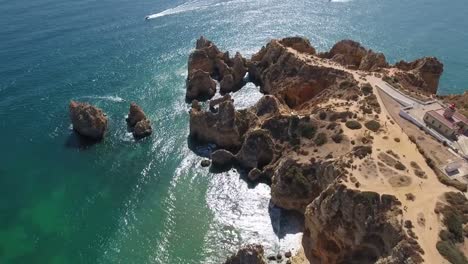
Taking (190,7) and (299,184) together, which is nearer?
(299,184)

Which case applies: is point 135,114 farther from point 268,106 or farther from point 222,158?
point 268,106

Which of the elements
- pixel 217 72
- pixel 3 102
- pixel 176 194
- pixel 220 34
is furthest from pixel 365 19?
pixel 3 102

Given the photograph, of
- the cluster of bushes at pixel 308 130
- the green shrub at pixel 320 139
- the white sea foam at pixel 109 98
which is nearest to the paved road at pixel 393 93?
the green shrub at pixel 320 139

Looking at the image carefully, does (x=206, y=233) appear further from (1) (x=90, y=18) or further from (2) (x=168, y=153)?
(1) (x=90, y=18)

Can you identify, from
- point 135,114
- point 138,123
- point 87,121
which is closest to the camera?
point 87,121

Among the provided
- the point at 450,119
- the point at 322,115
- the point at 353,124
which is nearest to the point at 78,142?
the point at 322,115

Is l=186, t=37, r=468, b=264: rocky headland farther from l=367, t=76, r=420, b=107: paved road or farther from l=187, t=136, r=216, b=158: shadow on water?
l=367, t=76, r=420, b=107: paved road

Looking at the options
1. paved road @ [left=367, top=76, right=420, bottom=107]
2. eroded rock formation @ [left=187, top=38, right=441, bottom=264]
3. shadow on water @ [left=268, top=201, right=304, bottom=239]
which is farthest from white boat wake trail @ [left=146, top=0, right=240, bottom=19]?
shadow on water @ [left=268, top=201, right=304, bottom=239]
